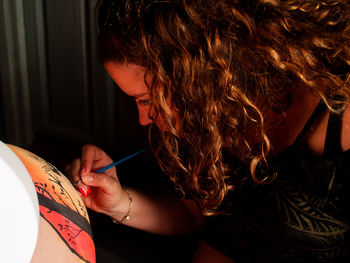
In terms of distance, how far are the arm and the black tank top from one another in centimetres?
16

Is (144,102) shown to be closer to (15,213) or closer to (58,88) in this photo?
(15,213)

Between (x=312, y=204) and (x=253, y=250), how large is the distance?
0.19 m

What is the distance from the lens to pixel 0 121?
2.35 meters

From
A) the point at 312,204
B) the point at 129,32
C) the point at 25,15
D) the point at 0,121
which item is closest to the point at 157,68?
the point at 129,32

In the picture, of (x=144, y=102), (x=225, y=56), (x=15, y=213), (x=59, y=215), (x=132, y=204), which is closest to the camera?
(x=15, y=213)

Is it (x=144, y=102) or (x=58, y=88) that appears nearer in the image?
(x=144, y=102)

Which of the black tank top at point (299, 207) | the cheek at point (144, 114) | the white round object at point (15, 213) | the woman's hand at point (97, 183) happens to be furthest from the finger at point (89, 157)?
the white round object at point (15, 213)

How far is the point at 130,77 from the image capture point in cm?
71

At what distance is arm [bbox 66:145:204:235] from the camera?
81 cm

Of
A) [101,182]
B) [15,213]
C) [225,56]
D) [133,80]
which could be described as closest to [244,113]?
[225,56]

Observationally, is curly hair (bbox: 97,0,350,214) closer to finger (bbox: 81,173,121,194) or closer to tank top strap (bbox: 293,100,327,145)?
tank top strap (bbox: 293,100,327,145)

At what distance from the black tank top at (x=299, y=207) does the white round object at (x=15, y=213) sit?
1.78 feet

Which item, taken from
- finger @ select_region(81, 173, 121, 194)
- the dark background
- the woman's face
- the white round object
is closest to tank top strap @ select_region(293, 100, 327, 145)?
the woman's face

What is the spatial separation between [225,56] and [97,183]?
14.8 inches
